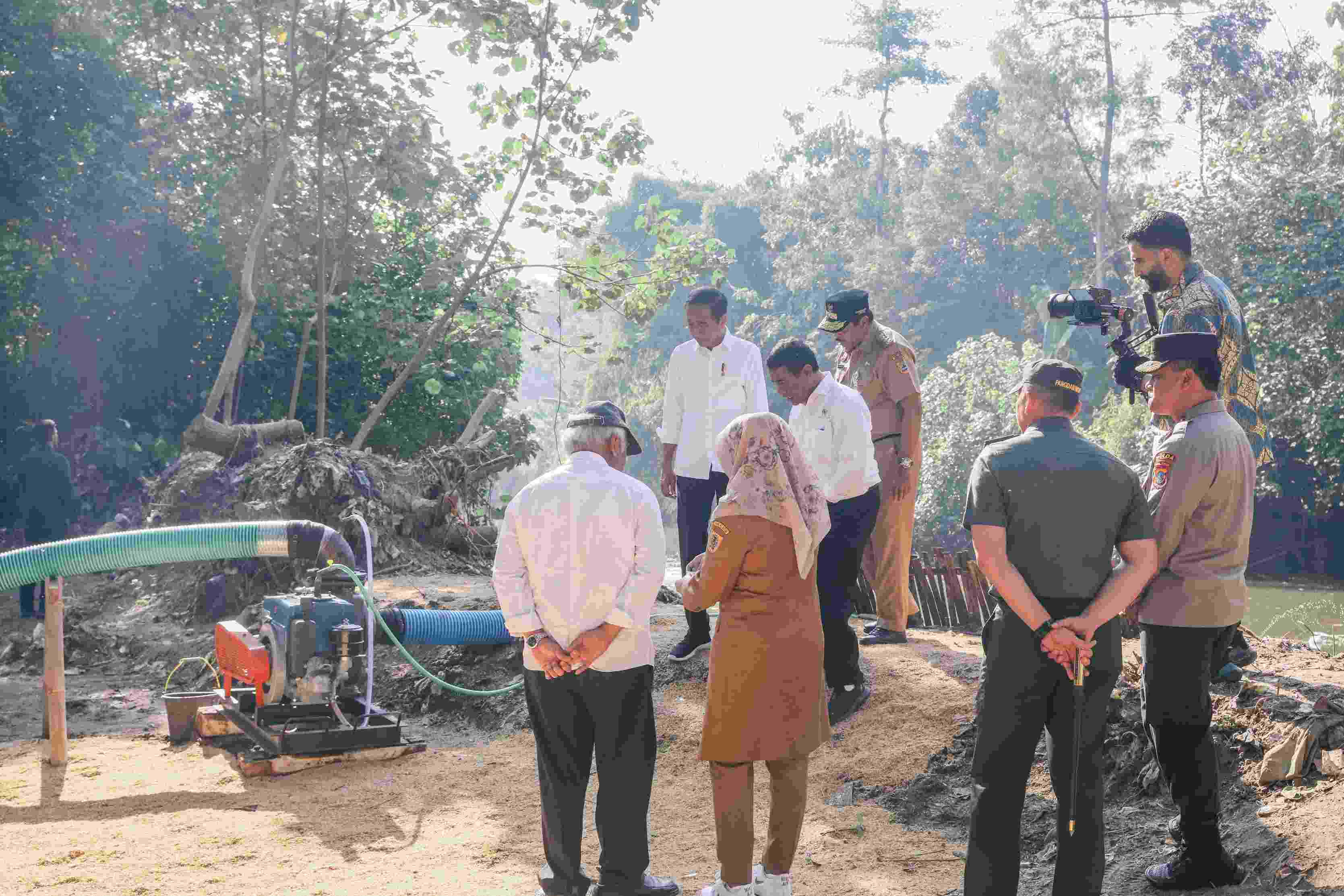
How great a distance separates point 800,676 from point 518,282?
9.47 metres

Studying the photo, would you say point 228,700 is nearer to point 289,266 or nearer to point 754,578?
point 754,578

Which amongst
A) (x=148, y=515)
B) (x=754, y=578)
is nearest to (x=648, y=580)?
(x=754, y=578)

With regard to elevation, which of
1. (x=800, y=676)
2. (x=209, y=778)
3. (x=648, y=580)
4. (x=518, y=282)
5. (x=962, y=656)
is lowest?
(x=209, y=778)

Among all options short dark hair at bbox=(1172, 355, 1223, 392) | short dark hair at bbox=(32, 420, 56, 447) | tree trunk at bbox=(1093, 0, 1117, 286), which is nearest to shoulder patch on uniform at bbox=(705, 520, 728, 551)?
short dark hair at bbox=(1172, 355, 1223, 392)

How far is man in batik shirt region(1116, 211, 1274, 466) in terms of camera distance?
13.7ft

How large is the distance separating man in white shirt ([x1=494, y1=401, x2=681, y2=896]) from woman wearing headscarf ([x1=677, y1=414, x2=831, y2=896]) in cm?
27

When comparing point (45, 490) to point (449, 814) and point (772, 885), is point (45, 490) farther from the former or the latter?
point (772, 885)

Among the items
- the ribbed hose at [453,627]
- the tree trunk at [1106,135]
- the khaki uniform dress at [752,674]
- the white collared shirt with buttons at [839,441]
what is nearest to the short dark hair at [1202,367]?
the khaki uniform dress at [752,674]

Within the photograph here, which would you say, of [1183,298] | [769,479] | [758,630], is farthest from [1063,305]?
[758,630]

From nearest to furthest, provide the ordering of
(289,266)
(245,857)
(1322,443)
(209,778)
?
(245,857) < (209,778) < (289,266) < (1322,443)

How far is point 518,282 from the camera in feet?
40.8

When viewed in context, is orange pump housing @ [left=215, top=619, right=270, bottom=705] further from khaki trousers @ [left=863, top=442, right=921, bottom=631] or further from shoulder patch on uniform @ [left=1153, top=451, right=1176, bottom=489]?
shoulder patch on uniform @ [left=1153, top=451, right=1176, bottom=489]

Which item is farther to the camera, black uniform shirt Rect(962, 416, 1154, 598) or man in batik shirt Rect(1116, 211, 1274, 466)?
man in batik shirt Rect(1116, 211, 1274, 466)

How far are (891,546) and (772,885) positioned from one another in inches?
105
